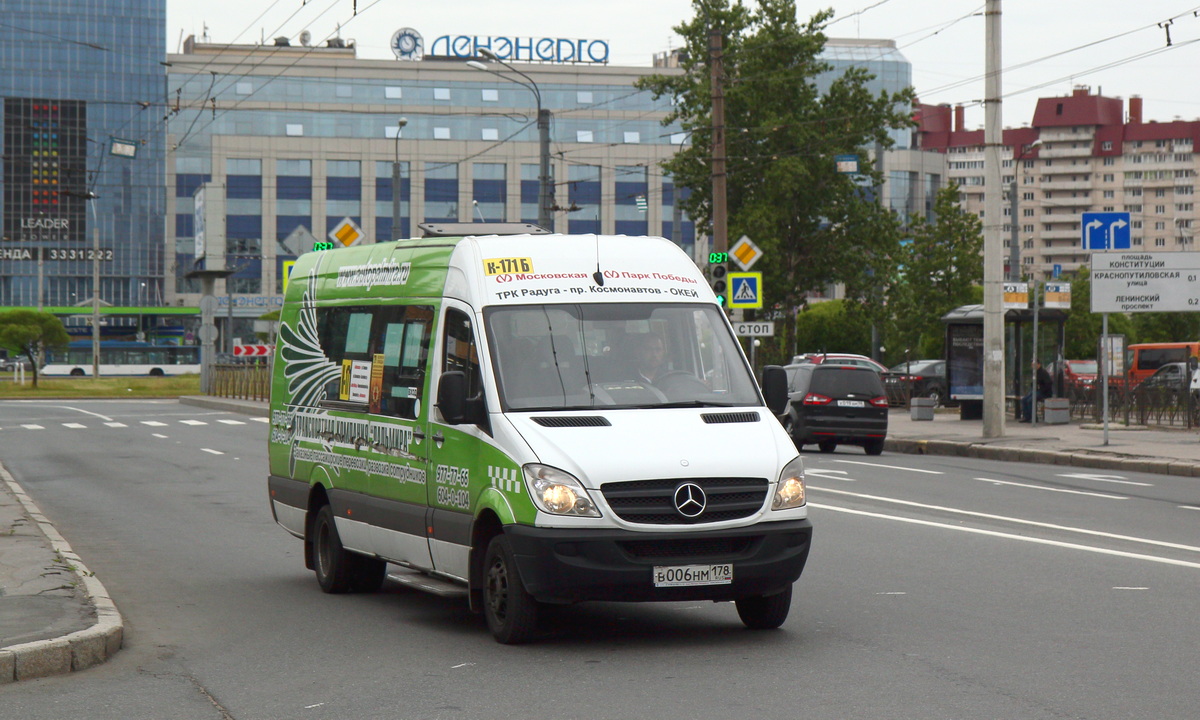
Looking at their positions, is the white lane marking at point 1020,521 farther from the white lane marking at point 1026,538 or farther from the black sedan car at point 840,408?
the black sedan car at point 840,408

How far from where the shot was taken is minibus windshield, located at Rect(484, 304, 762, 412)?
838 centimetres

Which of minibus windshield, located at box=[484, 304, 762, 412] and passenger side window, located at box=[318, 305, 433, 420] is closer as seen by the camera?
minibus windshield, located at box=[484, 304, 762, 412]

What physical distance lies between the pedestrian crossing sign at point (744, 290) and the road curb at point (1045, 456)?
11.9 ft

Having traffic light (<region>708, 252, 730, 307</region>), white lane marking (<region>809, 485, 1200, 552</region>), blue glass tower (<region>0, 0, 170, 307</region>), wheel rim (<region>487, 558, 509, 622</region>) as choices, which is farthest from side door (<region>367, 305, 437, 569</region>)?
blue glass tower (<region>0, 0, 170, 307</region>)

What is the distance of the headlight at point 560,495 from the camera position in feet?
25.1

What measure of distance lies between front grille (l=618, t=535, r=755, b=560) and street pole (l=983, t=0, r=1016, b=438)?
19917mm

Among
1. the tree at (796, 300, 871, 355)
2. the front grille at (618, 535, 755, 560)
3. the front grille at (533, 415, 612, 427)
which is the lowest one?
the front grille at (618, 535, 755, 560)

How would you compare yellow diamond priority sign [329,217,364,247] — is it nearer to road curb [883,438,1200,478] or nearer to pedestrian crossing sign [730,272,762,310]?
pedestrian crossing sign [730,272,762,310]

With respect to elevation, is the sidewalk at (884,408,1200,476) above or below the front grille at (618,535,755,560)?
below

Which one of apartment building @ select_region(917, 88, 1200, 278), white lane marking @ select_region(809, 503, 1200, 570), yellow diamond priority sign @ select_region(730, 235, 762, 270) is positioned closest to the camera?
white lane marking @ select_region(809, 503, 1200, 570)

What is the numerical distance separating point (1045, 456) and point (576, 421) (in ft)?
58.2

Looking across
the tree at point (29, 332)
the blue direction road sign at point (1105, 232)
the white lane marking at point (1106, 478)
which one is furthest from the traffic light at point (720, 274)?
the tree at point (29, 332)

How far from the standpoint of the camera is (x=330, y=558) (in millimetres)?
10336

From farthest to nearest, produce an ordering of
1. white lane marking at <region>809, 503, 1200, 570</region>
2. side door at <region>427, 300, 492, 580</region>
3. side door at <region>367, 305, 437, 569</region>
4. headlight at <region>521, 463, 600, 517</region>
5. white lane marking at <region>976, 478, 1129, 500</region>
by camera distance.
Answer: white lane marking at <region>976, 478, 1129, 500</region>
white lane marking at <region>809, 503, 1200, 570</region>
side door at <region>367, 305, 437, 569</region>
side door at <region>427, 300, 492, 580</region>
headlight at <region>521, 463, 600, 517</region>
